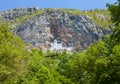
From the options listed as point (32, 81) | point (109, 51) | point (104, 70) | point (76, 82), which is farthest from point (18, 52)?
point (76, 82)

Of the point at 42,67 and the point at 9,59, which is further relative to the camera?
the point at 42,67

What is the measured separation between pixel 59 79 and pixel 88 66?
476 cm

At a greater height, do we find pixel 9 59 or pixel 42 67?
pixel 9 59

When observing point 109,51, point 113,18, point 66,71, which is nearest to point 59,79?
point 109,51

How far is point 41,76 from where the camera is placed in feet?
146

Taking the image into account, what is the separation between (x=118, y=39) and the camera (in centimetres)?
1831

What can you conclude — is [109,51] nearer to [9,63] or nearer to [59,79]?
[59,79]

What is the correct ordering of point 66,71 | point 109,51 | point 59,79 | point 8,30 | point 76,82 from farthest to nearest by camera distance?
point 66,71
point 76,82
point 59,79
point 109,51
point 8,30

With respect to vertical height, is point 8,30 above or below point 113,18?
above

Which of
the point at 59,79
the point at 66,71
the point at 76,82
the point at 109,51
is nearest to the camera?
the point at 109,51

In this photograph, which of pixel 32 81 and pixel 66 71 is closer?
pixel 32 81

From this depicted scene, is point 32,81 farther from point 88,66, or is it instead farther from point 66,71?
point 66,71

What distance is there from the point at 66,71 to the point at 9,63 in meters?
32.3

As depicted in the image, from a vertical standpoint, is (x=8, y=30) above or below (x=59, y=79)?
above
